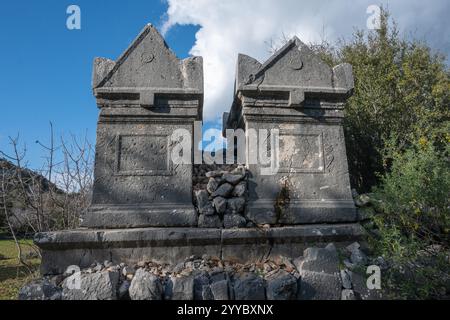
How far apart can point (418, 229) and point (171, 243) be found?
2257 mm

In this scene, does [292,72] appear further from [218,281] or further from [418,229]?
[218,281]

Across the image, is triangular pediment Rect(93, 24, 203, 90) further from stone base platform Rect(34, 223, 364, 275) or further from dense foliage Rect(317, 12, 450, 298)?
dense foliage Rect(317, 12, 450, 298)

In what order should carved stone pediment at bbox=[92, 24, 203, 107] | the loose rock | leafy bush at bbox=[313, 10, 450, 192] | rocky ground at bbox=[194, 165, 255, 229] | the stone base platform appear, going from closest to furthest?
the loose rock < the stone base platform < rocky ground at bbox=[194, 165, 255, 229] < carved stone pediment at bbox=[92, 24, 203, 107] < leafy bush at bbox=[313, 10, 450, 192]

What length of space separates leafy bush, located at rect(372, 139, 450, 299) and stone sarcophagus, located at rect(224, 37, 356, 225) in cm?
50

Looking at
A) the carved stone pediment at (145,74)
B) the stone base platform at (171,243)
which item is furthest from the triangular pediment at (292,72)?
the stone base platform at (171,243)

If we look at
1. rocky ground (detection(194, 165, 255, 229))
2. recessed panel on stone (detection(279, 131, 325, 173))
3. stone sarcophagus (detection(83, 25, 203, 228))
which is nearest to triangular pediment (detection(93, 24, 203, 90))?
stone sarcophagus (detection(83, 25, 203, 228))

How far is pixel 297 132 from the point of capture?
3.64 m

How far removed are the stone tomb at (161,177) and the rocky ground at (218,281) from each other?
6.3 inches

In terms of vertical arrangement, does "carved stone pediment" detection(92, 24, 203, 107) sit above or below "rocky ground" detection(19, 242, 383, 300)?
above

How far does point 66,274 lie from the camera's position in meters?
2.93

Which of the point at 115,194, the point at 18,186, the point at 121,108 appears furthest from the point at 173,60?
the point at 18,186

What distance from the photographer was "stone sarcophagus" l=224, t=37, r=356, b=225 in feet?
11.1

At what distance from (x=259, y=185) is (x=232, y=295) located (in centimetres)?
123

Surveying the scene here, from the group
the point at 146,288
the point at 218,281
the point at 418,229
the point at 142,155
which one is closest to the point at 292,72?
the point at 142,155
